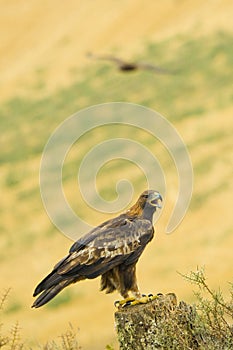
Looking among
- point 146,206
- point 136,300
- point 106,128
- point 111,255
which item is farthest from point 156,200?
point 106,128

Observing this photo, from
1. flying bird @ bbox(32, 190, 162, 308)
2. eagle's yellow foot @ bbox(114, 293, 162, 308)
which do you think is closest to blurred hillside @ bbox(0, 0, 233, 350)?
flying bird @ bbox(32, 190, 162, 308)

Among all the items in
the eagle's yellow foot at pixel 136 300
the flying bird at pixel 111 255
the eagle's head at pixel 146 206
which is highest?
the eagle's head at pixel 146 206

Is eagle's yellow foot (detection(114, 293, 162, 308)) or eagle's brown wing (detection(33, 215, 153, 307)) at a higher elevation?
eagle's brown wing (detection(33, 215, 153, 307))

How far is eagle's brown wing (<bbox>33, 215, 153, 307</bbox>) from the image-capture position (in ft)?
27.6

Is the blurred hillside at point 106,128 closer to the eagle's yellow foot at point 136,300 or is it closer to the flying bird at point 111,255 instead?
the flying bird at point 111,255

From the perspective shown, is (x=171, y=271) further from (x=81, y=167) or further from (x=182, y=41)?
(x=182, y=41)

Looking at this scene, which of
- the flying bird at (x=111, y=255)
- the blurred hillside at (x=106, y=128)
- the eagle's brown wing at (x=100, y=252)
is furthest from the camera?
the blurred hillside at (x=106, y=128)

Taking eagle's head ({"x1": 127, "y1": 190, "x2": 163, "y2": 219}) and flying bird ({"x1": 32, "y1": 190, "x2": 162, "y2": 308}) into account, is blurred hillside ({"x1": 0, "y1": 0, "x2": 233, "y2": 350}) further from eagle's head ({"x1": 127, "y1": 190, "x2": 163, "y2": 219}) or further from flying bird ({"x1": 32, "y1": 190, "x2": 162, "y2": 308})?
flying bird ({"x1": 32, "y1": 190, "x2": 162, "y2": 308})

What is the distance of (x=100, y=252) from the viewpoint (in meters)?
8.75

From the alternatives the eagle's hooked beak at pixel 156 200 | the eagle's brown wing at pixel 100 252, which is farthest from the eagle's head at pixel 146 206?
the eagle's brown wing at pixel 100 252

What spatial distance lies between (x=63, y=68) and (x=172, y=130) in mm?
15534

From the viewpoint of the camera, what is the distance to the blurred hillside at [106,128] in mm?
20719

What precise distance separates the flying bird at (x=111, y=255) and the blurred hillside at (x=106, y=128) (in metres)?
4.14

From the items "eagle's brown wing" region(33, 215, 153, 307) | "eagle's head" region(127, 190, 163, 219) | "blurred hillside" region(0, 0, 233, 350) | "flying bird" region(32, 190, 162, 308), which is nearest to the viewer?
"eagle's brown wing" region(33, 215, 153, 307)
